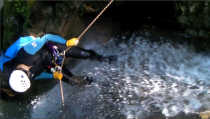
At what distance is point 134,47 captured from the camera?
6352 millimetres

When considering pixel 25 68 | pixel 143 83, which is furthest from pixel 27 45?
pixel 143 83

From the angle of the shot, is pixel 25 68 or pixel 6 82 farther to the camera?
pixel 6 82

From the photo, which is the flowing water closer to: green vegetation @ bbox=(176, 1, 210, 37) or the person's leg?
the person's leg

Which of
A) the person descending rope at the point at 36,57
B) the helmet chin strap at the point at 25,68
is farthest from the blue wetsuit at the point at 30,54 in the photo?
the helmet chin strap at the point at 25,68

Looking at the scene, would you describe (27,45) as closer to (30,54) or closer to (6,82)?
(30,54)

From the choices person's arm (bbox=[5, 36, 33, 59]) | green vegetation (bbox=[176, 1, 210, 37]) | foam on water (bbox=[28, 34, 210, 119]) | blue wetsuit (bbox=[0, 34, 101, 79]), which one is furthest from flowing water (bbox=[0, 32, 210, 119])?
person's arm (bbox=[5, 36, 33, 59])

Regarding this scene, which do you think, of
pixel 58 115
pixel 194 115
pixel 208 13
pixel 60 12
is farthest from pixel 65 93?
pixel 208 13

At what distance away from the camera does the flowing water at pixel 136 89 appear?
4968 mm

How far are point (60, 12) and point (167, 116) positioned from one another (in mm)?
3509

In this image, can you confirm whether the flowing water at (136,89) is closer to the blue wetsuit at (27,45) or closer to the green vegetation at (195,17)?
the green vegetation at (195,17)

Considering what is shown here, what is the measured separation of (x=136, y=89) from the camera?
5406 millimetres

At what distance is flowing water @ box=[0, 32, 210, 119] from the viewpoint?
497 centimetres

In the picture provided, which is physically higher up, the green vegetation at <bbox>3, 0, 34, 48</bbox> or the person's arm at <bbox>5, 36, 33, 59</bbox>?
the green vegetation at <bbox>3, 0, 34, 48</bbox>

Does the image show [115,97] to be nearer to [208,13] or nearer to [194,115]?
[194,115]
